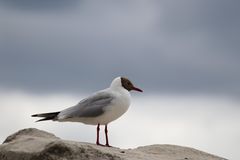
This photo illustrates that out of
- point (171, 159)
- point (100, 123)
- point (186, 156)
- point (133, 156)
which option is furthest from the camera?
point (100, 123)

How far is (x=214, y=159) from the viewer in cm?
1385

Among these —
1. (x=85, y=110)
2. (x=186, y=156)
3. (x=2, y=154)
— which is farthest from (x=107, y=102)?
(x=2, y=154)

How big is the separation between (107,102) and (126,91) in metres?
0.69

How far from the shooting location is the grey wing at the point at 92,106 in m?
14.1

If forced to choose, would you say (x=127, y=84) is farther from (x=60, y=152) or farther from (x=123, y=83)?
(x=60, y=152)

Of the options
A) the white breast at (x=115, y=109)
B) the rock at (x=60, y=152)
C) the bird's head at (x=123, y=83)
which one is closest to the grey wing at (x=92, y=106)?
the white breast at (x=115, y=109)

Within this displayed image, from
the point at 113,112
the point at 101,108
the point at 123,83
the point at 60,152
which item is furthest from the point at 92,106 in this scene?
the point at 60,152

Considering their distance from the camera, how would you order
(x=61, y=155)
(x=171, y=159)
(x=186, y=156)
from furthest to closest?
(x=186, y=156) → (x=171, y=159) → (x=61, y=155)

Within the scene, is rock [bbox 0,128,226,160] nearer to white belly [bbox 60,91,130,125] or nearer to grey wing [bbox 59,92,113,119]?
white belly [bbox 60,91,130,125]

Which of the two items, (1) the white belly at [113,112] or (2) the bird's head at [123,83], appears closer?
(1) the white belly at [113,112]

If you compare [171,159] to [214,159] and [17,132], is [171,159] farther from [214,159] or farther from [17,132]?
[17,132]

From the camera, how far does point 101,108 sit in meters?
14.1

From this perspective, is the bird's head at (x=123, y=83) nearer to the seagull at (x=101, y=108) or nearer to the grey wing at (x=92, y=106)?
the seagull at (x=101, y=108)

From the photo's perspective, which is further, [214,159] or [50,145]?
[214,159]
